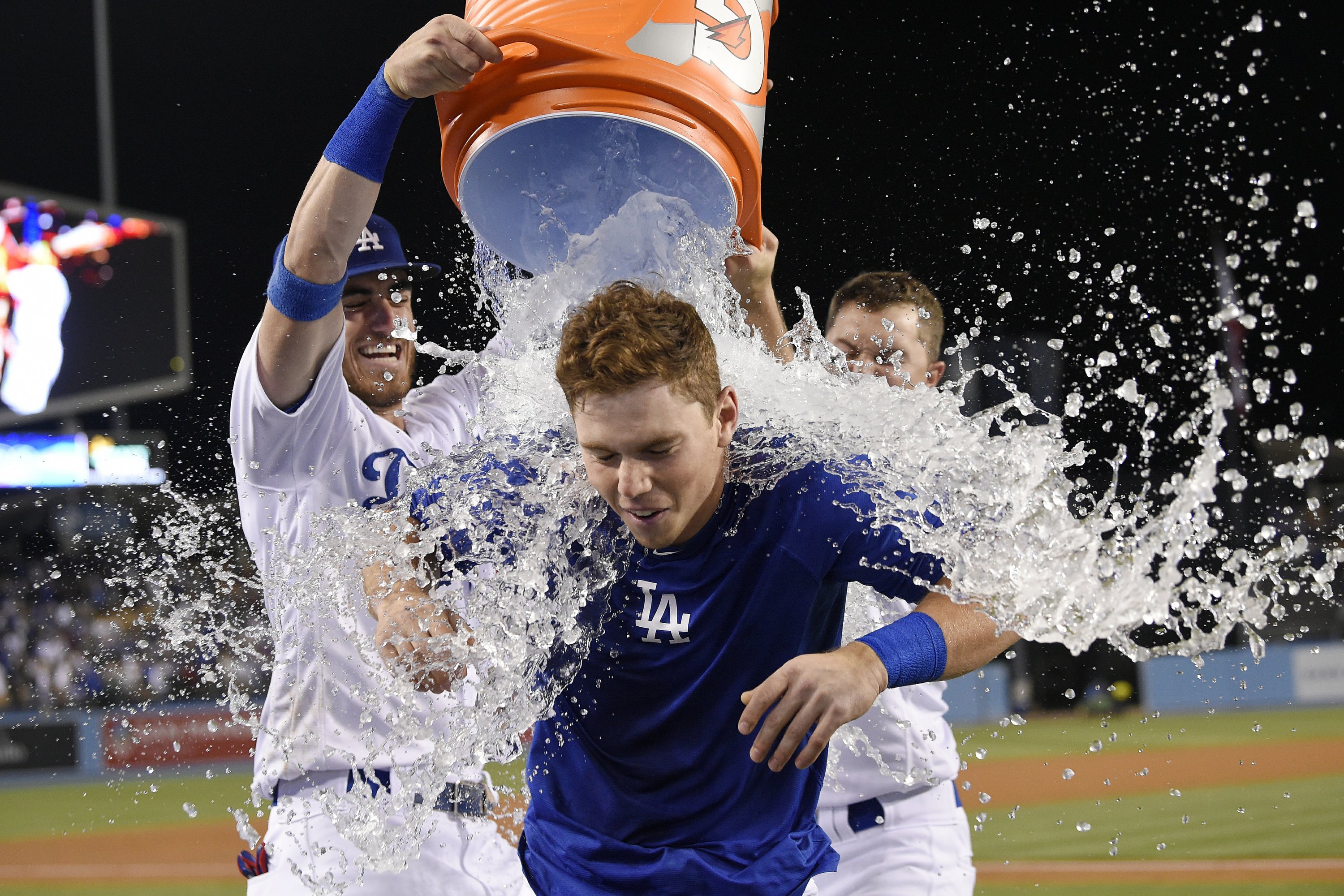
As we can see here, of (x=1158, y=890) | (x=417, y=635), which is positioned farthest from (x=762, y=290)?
(x=1158, y=890)

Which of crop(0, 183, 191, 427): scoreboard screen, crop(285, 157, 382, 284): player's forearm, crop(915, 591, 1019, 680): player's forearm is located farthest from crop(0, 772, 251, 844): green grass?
crop(915, 591, 1019, 680): player's forearm

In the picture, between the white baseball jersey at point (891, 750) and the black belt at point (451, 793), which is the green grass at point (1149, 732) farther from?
the black belt at point (451, 793)

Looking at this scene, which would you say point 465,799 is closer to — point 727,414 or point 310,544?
point 310,544

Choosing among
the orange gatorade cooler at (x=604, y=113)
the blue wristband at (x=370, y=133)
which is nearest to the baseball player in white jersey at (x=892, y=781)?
the orange gatorade cooler at (x=604, y=113)

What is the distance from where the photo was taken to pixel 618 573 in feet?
7.25

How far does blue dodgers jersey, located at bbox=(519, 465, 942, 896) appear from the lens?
82.3 inches

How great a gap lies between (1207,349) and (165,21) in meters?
17.7

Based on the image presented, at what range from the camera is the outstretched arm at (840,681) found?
1.76 m

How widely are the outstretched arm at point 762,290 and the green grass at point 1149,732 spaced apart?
12987 millimetres

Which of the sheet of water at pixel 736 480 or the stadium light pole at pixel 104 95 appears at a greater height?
the stadium light pole at pixel 104 95

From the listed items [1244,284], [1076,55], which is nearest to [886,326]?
[1076,55]

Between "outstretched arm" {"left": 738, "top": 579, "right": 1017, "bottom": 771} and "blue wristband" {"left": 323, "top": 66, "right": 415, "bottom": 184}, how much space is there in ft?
4.38

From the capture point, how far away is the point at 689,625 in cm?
212

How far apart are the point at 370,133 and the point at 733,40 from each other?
783 millimetres
